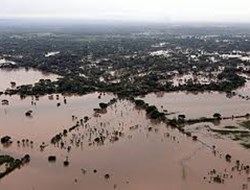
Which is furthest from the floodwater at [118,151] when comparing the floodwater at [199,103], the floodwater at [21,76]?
the floodwater at [21,76]

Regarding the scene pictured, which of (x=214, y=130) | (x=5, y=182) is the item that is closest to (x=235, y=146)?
(x=214, y=130)

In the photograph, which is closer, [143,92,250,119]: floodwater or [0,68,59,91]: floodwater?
[143,92,250,119]: floodwater

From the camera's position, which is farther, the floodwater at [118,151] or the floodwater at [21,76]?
the floodwater at [21,76]

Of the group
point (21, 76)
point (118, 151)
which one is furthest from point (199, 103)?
point (21, 76)

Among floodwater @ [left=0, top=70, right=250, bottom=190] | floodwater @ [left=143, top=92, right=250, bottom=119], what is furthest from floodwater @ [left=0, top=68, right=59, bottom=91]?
floodwater @ [left=143, top=92, right=250, bottom=119]

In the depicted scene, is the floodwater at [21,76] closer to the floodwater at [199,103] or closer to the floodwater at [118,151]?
the floodwater at [118,151]

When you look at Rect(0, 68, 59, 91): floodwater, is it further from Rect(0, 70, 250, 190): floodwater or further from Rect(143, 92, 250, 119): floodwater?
Rect(143, 92, 250, 119): floodwater

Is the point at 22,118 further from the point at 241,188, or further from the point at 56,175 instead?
the point at 241,188
